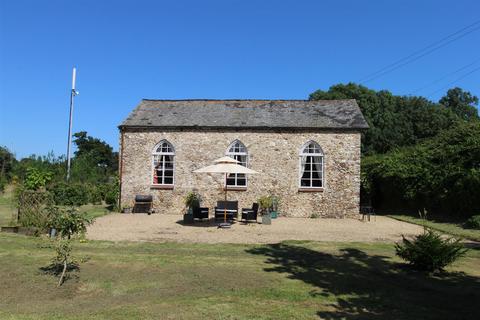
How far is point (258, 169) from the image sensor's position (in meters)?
17.4

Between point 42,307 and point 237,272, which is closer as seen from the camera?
point 42,307

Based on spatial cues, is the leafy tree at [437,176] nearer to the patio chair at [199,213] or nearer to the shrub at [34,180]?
the patio chair at [199,213]

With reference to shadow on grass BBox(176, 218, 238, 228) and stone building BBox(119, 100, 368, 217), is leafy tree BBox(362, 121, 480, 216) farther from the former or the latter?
shadow on grass BBox(176, 218, 238, 228)

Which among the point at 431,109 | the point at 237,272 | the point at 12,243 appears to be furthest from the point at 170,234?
the point at 431,109

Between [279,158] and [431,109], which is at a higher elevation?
[431,109]

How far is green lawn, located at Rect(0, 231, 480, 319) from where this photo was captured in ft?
16.5

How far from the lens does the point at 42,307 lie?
520 centimetres

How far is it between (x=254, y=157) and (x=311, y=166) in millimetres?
2776

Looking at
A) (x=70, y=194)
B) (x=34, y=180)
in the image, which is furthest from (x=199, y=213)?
(x=70, y=194)

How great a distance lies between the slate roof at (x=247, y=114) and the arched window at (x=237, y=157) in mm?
1031

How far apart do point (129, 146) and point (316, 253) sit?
39.9 ft

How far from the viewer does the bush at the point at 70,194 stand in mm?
20328

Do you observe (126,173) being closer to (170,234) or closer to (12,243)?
(170,234)

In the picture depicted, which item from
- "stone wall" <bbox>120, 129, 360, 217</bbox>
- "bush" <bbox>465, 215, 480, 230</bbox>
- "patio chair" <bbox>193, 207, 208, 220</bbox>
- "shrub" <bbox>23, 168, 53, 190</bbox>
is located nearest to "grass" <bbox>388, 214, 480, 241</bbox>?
"bush" <bbox>465, 215, 480, 230</bbox>
